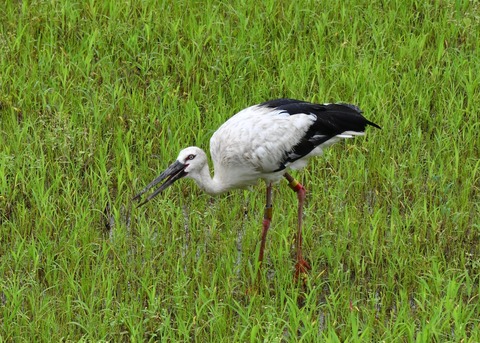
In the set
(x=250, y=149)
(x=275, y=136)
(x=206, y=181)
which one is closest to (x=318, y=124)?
(x=275, y=136)

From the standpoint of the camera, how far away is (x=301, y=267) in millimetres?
5941

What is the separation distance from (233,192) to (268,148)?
795mm

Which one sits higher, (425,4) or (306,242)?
(425,4)

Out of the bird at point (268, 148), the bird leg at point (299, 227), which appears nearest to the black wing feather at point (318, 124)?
the bird at point (268, 148)

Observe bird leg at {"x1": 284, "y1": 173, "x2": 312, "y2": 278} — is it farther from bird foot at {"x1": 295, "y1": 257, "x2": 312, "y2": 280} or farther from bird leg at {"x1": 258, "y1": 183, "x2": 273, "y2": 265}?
bird leg at {"x1": 258, "y1": 183, "x2": 273, "y2": 265}

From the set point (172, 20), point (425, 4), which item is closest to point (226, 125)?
point (172, 20)

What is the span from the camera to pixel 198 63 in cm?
788

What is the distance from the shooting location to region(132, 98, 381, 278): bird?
5992mm

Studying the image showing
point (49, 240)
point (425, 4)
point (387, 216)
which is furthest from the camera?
point (425, 4)

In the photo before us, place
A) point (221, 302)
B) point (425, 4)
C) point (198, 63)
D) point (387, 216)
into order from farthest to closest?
1. point (425, 4)
2. point (198, 63)
3. point (387, 216)
4. point (221, 302)

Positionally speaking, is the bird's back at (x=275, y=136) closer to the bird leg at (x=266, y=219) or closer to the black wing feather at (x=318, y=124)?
the black wing feather at (x=318, y=124)

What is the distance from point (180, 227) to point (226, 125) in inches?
29.6

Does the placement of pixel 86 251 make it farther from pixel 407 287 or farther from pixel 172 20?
pixel 172 20

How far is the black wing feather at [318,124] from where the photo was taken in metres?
6.20
